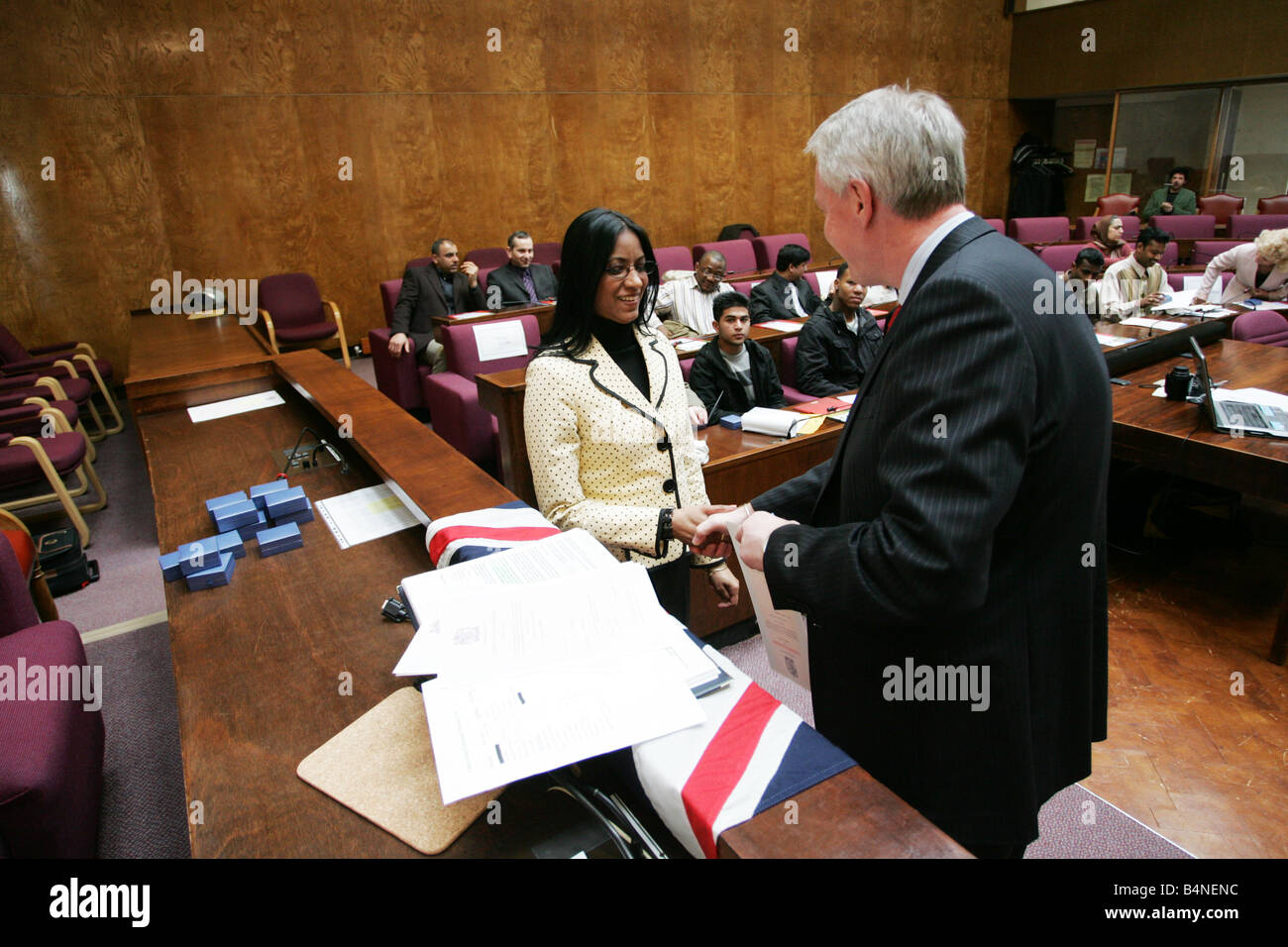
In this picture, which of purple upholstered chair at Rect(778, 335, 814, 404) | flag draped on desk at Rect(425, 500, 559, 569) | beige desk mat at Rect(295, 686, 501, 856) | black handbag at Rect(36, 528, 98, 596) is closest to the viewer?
beige desk mat at Rect(295, 686, 501, 856)

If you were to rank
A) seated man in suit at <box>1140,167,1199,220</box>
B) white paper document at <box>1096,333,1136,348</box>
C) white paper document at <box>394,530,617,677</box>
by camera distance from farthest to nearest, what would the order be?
seated man in suit at <box>1140,167,1199,220</box>
white paper document at <box>1096,333,1136,348</box>
white paper document at <box>394,530,617,677</box>

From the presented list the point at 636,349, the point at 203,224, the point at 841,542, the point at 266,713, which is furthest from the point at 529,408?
the point at 203,224

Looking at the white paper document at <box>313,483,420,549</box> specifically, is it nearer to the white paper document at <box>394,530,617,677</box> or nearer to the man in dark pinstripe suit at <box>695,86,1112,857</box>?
the white paper document at <box>394,530,617,677</box>

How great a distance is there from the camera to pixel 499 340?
4824 millimetres

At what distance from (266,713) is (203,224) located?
7091 mm

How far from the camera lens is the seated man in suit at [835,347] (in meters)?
4.20

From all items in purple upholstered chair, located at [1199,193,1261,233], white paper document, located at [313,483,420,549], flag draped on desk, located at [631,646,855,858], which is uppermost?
purple upholstered chair, located at [1199,193,1261,233]

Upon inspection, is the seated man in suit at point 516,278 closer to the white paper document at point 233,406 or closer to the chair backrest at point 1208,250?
the white paper document at point 233,406

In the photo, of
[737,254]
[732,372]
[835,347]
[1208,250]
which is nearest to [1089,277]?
[835,347]

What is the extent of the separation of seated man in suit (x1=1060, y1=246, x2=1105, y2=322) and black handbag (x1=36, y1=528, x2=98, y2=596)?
5.77 metres

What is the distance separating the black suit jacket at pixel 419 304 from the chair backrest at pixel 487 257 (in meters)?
1.79

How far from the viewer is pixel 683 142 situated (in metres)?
9.16

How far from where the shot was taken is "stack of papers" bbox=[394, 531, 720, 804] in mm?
861

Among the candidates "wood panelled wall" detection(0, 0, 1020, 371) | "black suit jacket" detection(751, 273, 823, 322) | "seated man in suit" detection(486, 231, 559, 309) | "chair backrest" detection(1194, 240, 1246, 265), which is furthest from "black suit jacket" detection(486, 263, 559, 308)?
"chair backrest" detection(1194, 240, 1246, 265)
